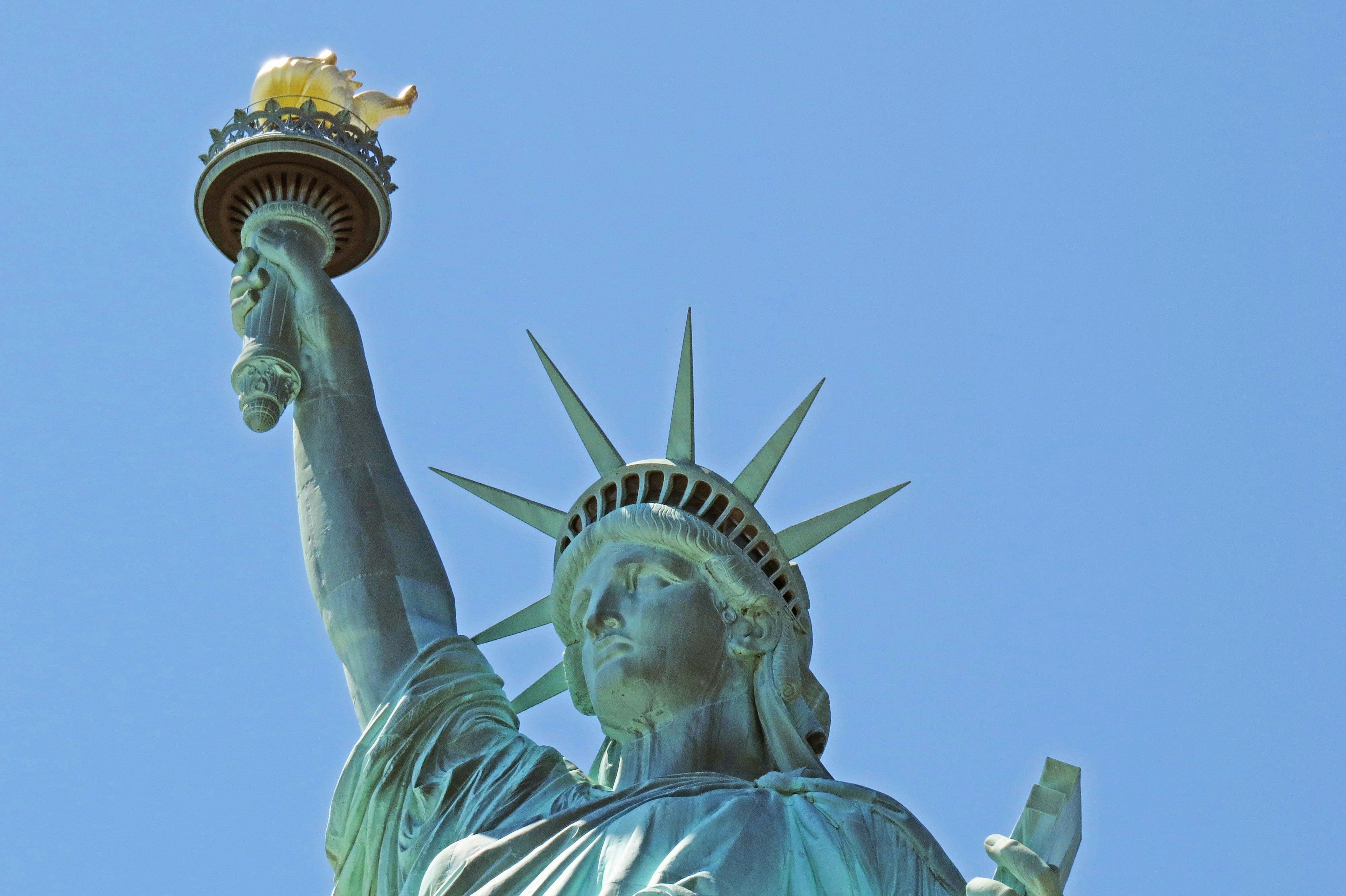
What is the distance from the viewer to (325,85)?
14.6m

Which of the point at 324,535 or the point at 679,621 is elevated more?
the point at 324,535

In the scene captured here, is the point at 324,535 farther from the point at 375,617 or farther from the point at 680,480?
the point at 680,480

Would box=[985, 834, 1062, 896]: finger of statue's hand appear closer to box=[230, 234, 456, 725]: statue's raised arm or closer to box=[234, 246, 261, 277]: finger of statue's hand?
box=[230, 234, 456, 725]: statue's raised arm

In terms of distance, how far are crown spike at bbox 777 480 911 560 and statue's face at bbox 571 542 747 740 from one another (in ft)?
2.39

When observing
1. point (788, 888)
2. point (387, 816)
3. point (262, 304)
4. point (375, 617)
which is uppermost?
point (262, 304)

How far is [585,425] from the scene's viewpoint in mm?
13234

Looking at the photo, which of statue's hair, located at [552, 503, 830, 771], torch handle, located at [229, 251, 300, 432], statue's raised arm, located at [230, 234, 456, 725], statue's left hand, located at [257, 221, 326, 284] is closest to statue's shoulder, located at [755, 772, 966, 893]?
statue's hair, located at [552, 503, 830, 771]

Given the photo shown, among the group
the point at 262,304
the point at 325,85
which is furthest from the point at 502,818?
the point at 325,85

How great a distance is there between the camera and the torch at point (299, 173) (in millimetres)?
14156

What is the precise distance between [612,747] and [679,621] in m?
0.72

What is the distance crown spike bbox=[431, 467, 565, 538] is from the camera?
13.3 meters

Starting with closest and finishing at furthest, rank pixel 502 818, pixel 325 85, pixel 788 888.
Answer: pixel 788 888, pixel 502 818, pixel 325 85

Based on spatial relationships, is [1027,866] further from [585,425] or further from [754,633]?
[585,425]

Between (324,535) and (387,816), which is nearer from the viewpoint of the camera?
(387,816)
